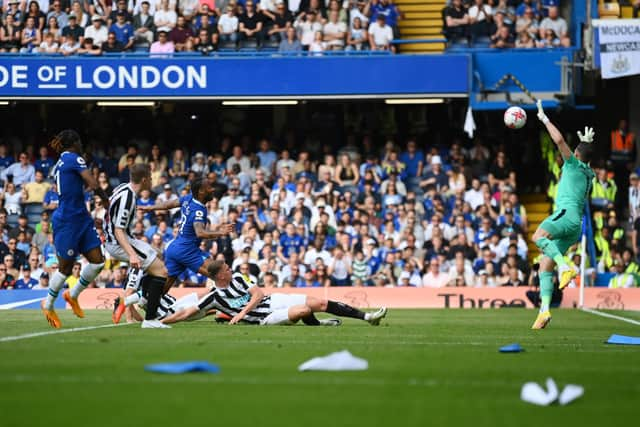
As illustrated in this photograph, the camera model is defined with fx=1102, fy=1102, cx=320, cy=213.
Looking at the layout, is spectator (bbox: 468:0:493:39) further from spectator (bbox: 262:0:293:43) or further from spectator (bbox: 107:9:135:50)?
spectator (bbox: 107:9:135:50)

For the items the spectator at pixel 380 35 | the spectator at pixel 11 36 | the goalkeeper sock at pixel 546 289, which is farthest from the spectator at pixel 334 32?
the goalkeeper sock at pixel 546 289

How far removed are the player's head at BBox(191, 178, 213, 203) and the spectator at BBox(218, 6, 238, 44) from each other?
13240mm

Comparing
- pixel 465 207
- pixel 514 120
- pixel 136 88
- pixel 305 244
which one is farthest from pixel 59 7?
pixel 514 120

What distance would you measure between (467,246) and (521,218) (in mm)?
1883

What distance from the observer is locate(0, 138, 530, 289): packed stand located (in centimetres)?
2353

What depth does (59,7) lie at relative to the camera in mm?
27438

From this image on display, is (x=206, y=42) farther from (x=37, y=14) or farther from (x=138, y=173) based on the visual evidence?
(x=138, y=173)

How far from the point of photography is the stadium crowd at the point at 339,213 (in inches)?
926

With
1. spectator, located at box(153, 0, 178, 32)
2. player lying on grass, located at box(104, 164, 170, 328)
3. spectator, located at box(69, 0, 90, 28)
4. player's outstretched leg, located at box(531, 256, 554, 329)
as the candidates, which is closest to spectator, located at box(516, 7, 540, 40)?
spectator, located at box(153, 0, 178, 32)

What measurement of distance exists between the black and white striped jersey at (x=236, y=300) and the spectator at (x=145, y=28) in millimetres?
14641

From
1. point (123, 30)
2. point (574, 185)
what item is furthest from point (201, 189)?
point (123, 30)

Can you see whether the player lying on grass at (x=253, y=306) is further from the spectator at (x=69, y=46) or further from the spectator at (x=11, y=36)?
the spectator at (x=11, y=36)

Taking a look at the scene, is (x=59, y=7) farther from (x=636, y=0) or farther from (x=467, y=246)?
(x=636, y=0)

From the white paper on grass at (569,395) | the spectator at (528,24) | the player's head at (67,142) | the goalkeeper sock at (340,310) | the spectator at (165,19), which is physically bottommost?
the goalkeeper sock at (340,310)
